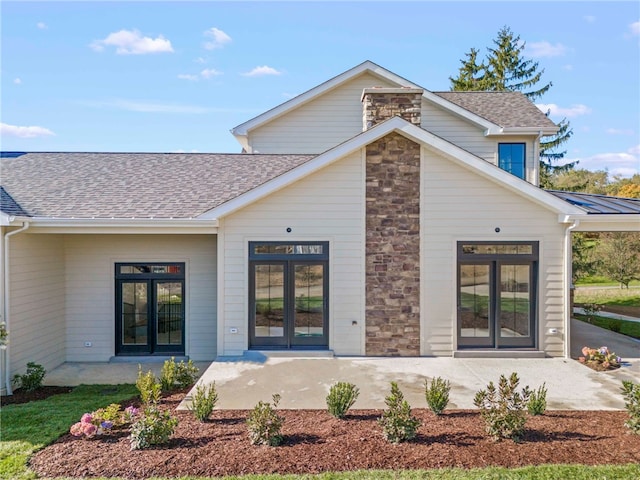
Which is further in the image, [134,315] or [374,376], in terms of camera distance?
[134,315]

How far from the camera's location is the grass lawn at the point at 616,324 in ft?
41.3

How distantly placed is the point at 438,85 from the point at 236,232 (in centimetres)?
2797

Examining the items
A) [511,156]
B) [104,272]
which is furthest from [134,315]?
[511,156]

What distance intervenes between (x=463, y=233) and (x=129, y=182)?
8.11m

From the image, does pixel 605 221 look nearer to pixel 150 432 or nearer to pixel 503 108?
pixel 503 108

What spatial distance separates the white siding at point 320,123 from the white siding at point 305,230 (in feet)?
16.3

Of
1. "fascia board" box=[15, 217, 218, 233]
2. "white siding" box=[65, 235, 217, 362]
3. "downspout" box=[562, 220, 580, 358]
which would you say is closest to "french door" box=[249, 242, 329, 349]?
"fascia board" box=[15, 217, 218, 233]

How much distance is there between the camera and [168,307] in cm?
1036

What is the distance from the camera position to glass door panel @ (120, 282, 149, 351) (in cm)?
1027

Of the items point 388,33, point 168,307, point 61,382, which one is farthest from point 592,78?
point 61,382

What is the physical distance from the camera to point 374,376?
7.89 metres

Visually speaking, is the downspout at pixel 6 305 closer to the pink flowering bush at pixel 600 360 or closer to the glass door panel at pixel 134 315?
the glass door panel at pixel 134 315

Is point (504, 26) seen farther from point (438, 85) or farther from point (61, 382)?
point (61, 382)

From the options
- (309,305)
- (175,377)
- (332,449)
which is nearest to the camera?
(332,449)
